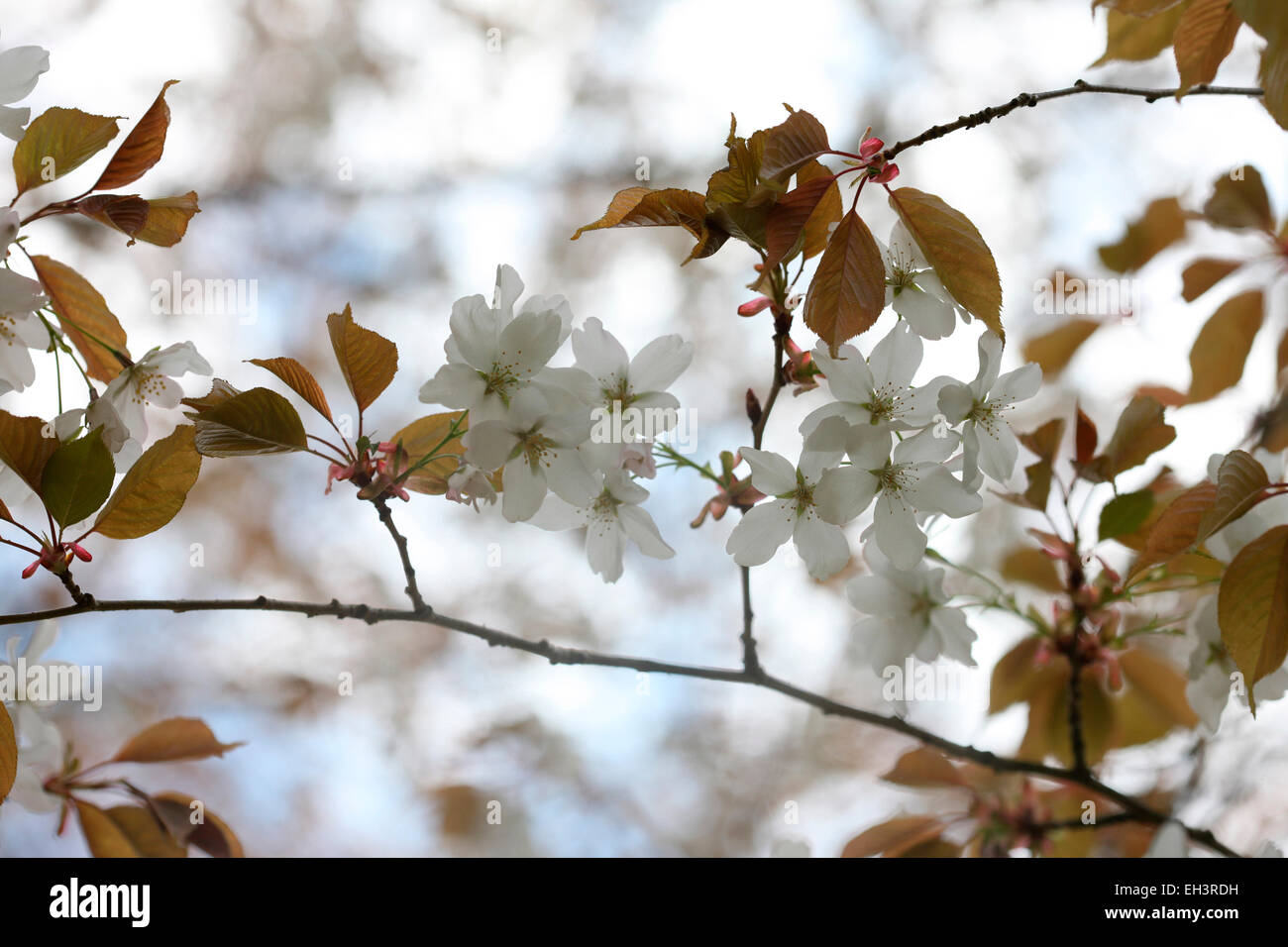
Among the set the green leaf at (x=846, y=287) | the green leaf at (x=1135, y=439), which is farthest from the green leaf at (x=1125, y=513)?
the green leaf at (x=846, y=287)

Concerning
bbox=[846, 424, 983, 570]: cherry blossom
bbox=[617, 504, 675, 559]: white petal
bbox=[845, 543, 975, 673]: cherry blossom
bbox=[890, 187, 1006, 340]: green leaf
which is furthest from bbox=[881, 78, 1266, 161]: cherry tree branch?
bbox=[845, 543, 975, 673]: cherry blossom

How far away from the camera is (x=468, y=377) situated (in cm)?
50

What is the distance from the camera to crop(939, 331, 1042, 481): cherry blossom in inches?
20.7

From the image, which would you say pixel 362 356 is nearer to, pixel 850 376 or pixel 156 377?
pixel 156 377

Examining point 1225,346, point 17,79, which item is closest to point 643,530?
point 17,79

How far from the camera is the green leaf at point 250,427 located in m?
0.50

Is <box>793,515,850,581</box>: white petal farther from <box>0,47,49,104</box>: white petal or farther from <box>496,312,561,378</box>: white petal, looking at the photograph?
<box>0,47,49,104</box>: white petal

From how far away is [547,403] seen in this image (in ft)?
1.63

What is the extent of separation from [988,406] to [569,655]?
0.31m

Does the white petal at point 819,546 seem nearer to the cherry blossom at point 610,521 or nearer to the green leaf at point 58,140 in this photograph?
the cherry blossom at point 610,521

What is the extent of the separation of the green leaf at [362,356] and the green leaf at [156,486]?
10cm
